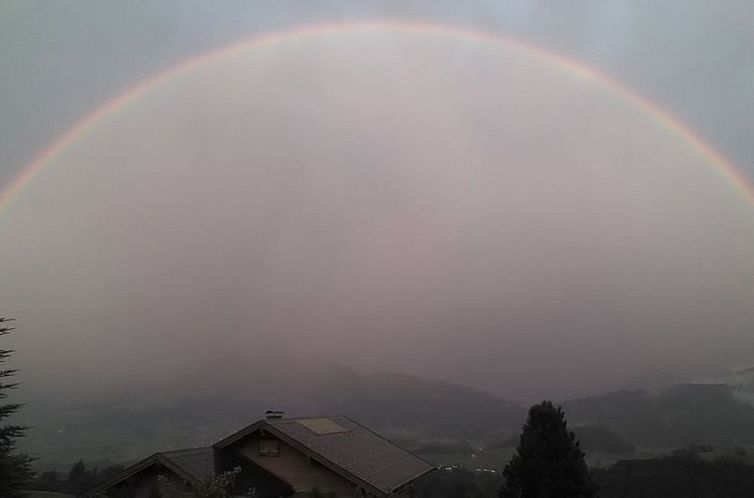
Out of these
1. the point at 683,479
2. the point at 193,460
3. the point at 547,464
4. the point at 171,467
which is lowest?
the point at 683,479

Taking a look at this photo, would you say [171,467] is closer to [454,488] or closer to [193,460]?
[193,460]

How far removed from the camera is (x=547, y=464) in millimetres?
25766

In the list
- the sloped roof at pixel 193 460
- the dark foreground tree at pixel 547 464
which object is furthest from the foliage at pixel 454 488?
the sloped roof at pixel 193 460

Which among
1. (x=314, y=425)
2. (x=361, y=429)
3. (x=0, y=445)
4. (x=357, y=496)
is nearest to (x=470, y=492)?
(x=361, y=429)

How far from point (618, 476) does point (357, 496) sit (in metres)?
48.4

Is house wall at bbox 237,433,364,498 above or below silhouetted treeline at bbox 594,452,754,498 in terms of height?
above

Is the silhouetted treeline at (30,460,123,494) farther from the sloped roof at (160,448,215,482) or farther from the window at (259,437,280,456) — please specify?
the window at (259,437,280,456)

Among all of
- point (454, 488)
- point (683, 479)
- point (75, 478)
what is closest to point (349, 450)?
point (454, 488)

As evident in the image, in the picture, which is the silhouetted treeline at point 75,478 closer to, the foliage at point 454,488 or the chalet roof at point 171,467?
the foliage at point 454,488

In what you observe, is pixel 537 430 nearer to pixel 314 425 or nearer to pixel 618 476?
pixel 314 425

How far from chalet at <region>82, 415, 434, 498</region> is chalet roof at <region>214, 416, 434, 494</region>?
39 millimetres

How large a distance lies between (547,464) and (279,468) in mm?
10577

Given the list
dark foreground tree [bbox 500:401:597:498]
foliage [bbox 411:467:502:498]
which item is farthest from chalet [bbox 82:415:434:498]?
foliage [bbox 411:467:502:498]

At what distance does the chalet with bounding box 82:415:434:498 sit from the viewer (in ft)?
80.2
